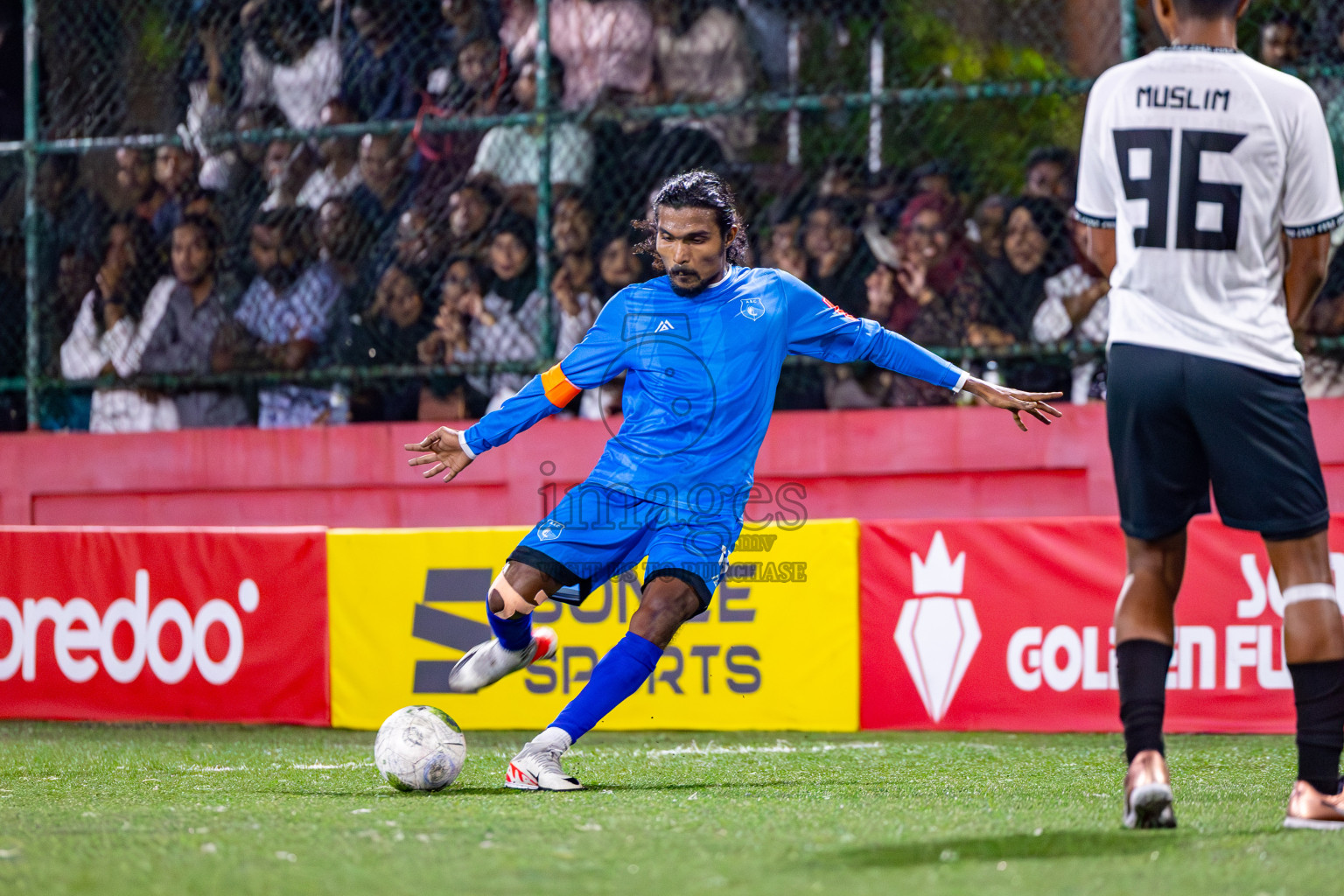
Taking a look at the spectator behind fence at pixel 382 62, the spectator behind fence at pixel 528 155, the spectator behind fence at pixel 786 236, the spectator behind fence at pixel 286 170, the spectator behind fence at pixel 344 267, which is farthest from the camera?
the spectator behind fence at pixel 286 170

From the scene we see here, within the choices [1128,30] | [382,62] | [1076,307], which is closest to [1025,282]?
[1076,307]

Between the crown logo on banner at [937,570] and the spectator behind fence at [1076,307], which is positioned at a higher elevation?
the spectator behind fence at [1076,307]

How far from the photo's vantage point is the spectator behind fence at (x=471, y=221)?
28.8ft

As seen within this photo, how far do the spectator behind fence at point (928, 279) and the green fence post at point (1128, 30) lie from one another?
1.20 m

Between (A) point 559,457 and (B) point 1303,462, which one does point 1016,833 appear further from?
(A) point 559,457

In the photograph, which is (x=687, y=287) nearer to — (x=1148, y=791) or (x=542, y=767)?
(x=542, y=767)

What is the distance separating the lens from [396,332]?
29.0ft

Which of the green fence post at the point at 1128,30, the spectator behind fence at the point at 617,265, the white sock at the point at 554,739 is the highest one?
the green fence post at the point at 1128,30

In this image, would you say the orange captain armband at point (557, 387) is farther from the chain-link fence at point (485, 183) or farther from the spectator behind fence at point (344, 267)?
the spectator behind fence at point (344, 267)

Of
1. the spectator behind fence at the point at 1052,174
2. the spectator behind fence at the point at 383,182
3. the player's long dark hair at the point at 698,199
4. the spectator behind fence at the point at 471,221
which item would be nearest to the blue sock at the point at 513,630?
the player's long dark hair at the point at 698,199

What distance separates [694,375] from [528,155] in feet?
14.2

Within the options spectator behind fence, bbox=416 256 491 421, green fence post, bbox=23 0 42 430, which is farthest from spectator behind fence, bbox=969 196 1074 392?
green fence post, bbox=23 0 42 430

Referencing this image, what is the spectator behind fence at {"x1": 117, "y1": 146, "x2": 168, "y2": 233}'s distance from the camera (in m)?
9.45

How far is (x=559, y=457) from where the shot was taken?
8633 millimetres
